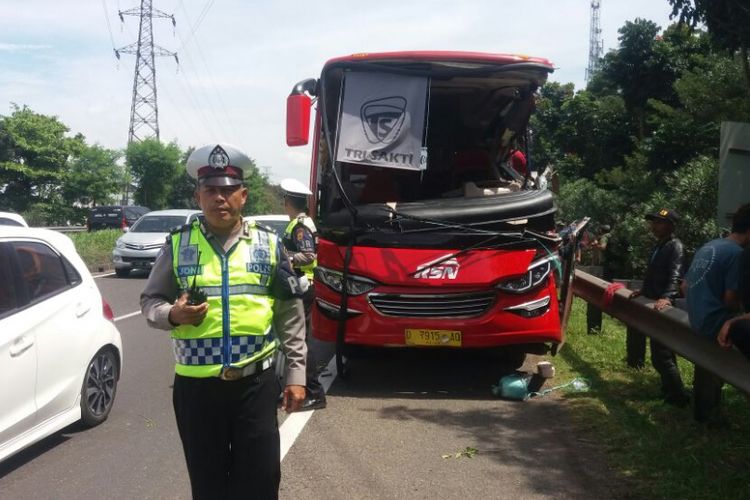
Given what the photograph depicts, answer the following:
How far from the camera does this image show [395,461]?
5.08 meters

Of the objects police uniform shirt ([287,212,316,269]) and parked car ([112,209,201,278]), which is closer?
police uniform shirt ([287,212,316,269])

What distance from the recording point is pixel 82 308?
5719mm

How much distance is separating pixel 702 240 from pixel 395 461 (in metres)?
11.2

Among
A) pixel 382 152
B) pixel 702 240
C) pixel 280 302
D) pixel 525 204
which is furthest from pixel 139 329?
pixel 702 240

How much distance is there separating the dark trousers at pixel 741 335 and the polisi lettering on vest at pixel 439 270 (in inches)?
99.0

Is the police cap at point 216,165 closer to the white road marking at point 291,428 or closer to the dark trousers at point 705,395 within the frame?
the white road marking at point 291,428

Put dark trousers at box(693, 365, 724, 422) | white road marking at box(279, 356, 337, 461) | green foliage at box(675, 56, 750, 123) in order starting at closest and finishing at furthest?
1. white road marking at box(279, 356, 337, 461)
2. dark trousers at box(693, 365, 724, 422)
3. green foliage at box(675, 56, 750, 123)

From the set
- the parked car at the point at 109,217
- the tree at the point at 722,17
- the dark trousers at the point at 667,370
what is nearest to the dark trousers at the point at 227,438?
the dark trousers at the point at 667,370

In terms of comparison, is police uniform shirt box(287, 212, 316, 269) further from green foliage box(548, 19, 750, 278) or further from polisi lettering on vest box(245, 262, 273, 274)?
green foliage box(548, 19, 750, 278)

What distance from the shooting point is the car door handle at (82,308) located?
562cm

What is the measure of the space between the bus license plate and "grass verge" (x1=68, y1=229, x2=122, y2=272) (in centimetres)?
1591

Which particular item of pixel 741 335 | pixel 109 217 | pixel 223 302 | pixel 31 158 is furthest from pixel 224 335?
pixel 31 158

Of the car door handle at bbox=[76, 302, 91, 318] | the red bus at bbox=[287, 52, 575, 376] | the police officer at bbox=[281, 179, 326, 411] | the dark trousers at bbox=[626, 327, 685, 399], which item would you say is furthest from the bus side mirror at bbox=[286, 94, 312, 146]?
the dark trousers at bbox=[626, 327, 685, 399]

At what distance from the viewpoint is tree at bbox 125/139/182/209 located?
1795 inches
